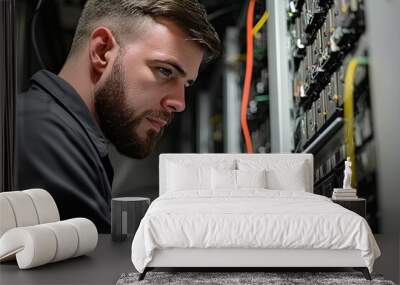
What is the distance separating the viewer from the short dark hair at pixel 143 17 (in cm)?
497

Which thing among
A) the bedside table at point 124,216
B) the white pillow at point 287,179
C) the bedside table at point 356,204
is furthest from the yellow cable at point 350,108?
the bedside table at point 124,216

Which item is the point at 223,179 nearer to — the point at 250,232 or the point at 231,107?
the point at 231,107

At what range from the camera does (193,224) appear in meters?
3.25

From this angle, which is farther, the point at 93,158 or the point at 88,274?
the point at 93,158

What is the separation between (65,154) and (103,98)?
0.63 meters

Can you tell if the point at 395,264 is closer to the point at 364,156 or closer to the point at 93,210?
the point at 364,156

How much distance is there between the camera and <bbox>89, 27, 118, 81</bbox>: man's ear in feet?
16.4

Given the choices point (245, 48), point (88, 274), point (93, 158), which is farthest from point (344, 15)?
point (88, 274)

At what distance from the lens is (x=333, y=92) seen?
16.7 ft

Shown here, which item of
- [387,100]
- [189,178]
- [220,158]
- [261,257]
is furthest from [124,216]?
[387,100]

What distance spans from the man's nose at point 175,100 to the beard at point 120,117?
75mm

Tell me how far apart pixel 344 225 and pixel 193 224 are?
3.03 ft

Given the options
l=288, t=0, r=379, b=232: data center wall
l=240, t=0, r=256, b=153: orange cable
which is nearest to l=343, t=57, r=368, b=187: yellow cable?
l=288, t=0, r=379, b=232: data center wall

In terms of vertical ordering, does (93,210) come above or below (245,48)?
below
